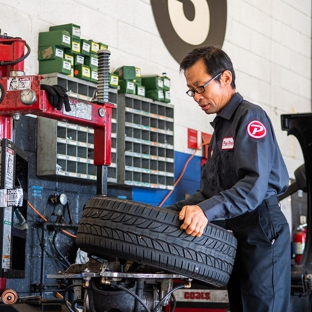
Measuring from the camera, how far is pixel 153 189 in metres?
5.28

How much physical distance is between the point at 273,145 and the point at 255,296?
0.53 meters

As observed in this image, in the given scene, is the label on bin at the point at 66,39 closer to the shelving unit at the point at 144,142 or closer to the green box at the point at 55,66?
the green box at the point at 55,66

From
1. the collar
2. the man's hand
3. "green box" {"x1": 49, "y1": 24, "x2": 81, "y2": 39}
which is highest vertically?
"green box" {"x1": 49, "y1": 24, "x2": 81, "y2": 39}

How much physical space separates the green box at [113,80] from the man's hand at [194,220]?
2748 mm

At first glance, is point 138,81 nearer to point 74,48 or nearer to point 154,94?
point 154,94

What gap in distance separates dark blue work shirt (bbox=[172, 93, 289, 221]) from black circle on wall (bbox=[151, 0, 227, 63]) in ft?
10.5

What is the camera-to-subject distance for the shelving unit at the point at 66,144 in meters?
4.24

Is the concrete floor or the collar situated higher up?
the collar

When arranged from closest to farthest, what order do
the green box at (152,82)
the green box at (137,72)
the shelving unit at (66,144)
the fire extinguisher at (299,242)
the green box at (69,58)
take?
the shelving unit at (66,144), the green box at (69,58), the green box at (137,72), the green box at (152,82), the fire extinguisher at (299,242)

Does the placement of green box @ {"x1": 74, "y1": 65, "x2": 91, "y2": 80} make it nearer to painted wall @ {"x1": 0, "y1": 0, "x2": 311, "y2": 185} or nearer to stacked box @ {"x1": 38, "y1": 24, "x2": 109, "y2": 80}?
stacked box @ {"x1": 38, "y1": 24, "x2": 109, "y2": 80}

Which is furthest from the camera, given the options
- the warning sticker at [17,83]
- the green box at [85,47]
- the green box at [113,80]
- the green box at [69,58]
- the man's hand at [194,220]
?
the green box at [113,80]

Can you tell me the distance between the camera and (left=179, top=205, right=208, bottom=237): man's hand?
2.10 meters

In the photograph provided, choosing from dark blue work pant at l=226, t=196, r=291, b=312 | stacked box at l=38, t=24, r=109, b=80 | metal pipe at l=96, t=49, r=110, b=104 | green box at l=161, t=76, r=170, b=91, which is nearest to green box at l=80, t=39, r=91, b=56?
stacked box at l=38, t=24, r=109, b=80

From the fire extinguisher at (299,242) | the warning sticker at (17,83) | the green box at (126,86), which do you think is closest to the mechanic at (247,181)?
the warning sticker at (17,83)
